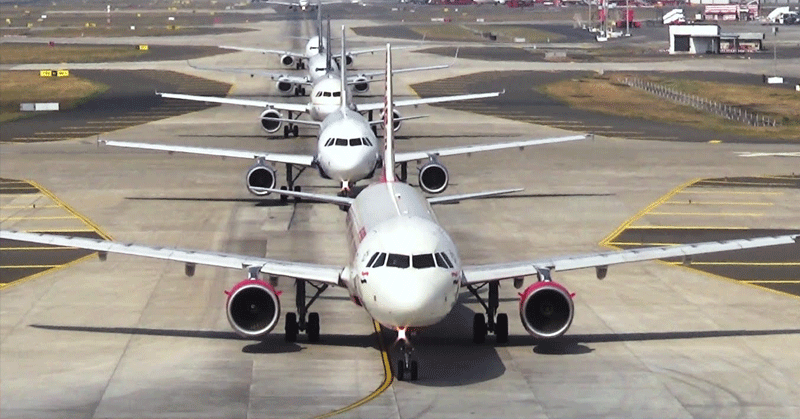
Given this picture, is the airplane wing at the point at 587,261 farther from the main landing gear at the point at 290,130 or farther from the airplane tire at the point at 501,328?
the main landing gear at the point at 290,130

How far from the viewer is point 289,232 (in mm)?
58594

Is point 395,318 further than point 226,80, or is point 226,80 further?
point 226,80

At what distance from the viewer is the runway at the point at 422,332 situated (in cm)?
3394

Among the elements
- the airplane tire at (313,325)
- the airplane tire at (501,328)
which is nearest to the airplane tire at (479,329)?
the airplane tire at (501,328)

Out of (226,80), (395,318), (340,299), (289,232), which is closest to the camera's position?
(395,318)

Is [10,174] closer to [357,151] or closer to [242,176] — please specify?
[242,176]

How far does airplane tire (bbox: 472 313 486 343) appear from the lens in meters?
38.6

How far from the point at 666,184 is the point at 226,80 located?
2833 inches

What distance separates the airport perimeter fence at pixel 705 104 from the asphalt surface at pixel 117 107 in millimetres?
36178

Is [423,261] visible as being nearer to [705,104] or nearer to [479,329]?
[479,329]

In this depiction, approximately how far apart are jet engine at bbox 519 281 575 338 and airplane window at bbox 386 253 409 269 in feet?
13.0

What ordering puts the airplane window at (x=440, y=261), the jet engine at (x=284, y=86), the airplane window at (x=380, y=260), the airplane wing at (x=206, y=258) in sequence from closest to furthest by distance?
1. the airplane window at (x=440, y=261)
2. the airplane window at (x=380, y=260)
3. the airplane wing at (x=206, y=258)
4. the jet engine at (x=284, y=86)

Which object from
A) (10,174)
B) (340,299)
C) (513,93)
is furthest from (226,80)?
(340,299)

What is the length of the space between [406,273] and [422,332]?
6354mm
